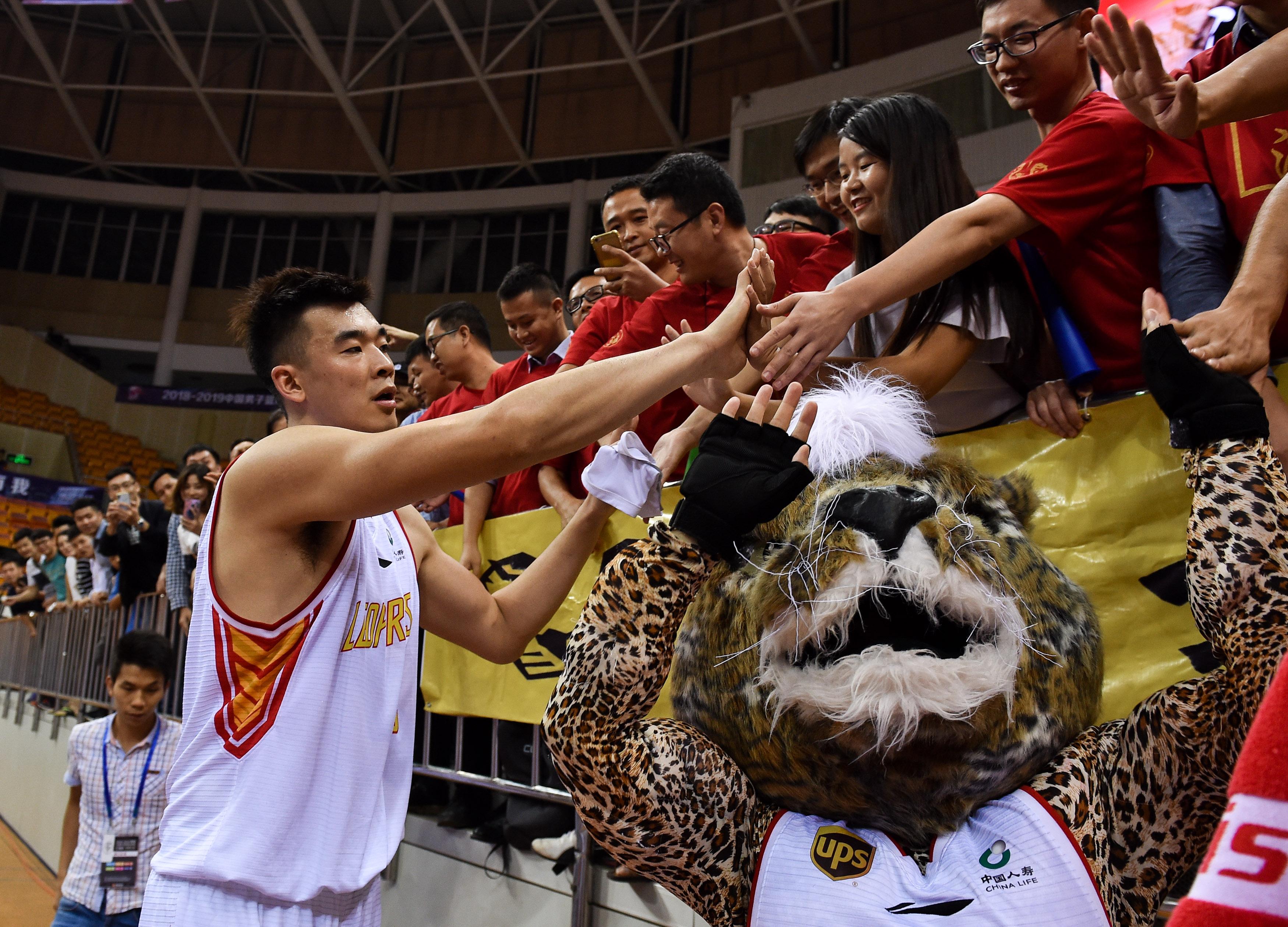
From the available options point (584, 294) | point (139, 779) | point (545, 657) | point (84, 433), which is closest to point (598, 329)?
point (584, 294)

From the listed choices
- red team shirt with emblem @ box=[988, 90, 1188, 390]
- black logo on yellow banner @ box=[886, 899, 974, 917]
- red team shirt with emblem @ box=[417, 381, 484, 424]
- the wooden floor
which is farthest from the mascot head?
the wooden floor

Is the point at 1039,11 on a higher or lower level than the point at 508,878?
higher

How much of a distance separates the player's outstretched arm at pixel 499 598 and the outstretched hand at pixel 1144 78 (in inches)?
51.5

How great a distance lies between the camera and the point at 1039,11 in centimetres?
208

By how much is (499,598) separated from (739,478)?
3.37 ft

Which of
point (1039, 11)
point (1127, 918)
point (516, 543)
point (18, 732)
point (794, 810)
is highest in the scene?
point (1039, 11)

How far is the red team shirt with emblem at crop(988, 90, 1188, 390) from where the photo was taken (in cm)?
186

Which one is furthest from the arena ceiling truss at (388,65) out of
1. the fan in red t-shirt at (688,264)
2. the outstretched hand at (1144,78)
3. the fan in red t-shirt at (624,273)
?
the outstretched hand at (1144,78)

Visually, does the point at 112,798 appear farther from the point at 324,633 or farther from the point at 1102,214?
the point at 1102,214

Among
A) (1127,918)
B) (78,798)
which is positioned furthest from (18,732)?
(1127,918)

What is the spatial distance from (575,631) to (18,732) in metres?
9.62

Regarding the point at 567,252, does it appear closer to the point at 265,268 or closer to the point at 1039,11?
the point at 265,268

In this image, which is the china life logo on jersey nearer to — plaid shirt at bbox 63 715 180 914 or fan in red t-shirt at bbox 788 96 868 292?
fan in red t-shirt at bbox 788 96 868 292

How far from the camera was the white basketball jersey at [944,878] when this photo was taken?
4.34 ft
